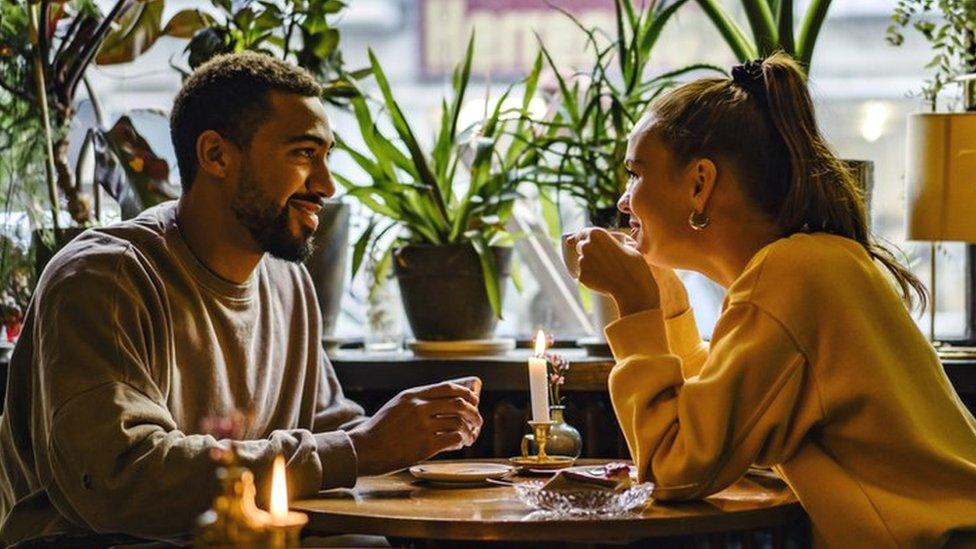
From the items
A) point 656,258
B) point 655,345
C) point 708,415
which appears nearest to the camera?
point 708,415

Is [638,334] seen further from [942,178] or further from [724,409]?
[942,178]

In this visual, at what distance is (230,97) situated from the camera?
8.45ft

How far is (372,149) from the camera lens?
350 centimetres

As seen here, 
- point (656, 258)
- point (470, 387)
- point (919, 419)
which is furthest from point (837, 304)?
point (470, 387)

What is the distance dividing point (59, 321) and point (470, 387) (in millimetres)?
666

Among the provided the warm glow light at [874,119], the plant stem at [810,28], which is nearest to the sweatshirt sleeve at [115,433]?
the plant stem at [810,28]

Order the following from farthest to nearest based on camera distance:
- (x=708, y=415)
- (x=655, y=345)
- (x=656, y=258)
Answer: (x=656, y=258) < (x=655, y=345) < (x=708, y=415)

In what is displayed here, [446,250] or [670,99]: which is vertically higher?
[670,99]

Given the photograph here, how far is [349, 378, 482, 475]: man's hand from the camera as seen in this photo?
2.33 meters

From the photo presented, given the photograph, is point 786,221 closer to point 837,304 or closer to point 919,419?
point 837,304

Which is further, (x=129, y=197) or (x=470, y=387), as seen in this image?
(x=129, y=197)

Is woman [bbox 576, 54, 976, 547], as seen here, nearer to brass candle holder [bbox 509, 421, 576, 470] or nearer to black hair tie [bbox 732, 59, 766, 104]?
black hair tie [bbox 732, 59, 766, 104]

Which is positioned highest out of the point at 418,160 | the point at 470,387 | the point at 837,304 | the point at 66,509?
the point at 418,160

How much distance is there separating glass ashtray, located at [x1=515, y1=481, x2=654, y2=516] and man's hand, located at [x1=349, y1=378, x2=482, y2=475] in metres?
0.33
